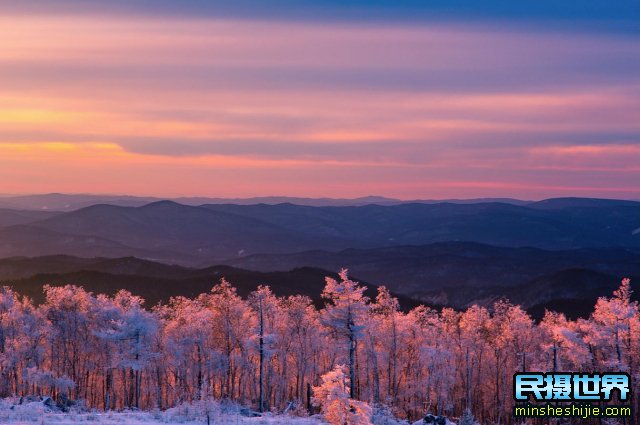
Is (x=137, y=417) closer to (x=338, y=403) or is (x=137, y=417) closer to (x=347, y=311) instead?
(x=338, y=403)

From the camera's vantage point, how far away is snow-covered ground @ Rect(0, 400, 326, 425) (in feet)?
154

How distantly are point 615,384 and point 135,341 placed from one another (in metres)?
49.3

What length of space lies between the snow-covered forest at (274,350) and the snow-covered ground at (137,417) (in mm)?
16337

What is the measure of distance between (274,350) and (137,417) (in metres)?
31.6

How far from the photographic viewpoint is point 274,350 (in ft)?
267

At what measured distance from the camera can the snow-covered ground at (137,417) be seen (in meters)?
46.9

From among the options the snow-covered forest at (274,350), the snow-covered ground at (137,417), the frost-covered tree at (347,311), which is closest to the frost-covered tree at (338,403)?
the snow-covered ground at (137,417)

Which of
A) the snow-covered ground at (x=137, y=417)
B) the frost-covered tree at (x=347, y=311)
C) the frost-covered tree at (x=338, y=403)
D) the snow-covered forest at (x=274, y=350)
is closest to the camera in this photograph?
the frost-covered tree at (x=338, y=403)

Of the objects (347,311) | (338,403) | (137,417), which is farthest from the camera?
(347,311)

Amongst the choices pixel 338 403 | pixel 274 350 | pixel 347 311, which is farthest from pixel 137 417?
pixel 274 350

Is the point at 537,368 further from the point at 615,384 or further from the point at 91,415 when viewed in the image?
the point at 91,415

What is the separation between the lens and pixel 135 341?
72750 mm

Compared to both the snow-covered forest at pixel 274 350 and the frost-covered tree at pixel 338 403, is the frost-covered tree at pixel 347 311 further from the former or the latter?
the frost-covered tree at pixel 338 403

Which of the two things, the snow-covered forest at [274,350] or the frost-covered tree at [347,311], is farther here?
the snow-covered forest at [274,350]
